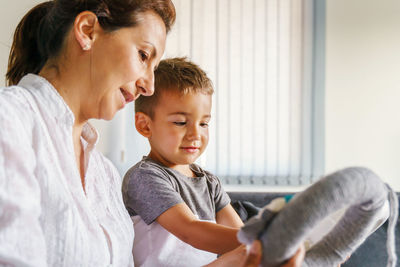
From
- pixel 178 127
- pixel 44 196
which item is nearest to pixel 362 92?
pixel 178 127

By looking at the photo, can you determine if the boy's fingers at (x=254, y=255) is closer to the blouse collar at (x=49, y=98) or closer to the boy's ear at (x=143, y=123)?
the blouse collar at (x=49, y=98)

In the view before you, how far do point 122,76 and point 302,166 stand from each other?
2.71 meters

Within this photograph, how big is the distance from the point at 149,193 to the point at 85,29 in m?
0.44

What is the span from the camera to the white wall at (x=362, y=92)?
11.1ft

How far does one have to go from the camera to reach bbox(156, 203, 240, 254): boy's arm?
3.13ft

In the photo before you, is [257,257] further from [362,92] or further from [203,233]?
[362,92]

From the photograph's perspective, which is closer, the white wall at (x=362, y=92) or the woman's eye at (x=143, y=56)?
the woman's eye at (x=143, y=56)

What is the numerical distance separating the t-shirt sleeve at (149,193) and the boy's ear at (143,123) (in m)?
0.14

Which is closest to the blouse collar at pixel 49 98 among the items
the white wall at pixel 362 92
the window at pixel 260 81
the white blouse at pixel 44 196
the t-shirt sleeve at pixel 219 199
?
the white blouse at pixel 44 196

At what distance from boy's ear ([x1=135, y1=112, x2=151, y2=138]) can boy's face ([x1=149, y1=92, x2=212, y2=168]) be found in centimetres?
3

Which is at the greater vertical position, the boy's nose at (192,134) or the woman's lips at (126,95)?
the woman's lips at (126,95)

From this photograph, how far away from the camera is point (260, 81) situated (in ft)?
11.0

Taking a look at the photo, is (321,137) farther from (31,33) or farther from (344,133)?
(31,33)

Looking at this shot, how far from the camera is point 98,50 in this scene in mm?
838
